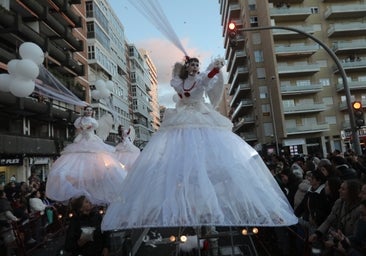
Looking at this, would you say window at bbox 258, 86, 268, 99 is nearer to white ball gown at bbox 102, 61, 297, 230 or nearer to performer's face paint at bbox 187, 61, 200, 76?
performer's face paint at bbox 187, 61, 200, 76

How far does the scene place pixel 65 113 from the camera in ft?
113

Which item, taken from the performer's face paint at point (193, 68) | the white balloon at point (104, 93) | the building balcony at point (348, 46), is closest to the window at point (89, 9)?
the building balcony at point (348, 46)

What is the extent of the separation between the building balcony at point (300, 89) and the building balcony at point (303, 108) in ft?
5.33

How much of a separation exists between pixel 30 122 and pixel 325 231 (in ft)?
99.6

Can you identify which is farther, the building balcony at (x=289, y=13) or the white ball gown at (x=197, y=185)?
→ the building balcony at (x=289, y=13)

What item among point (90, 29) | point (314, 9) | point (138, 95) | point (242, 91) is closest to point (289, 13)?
point (314, 9)

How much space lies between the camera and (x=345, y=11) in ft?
174

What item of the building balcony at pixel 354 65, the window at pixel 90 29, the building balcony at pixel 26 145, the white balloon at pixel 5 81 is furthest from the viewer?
the building balcony at pixel 354 65

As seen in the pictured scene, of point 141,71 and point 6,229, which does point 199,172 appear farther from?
point 141,71

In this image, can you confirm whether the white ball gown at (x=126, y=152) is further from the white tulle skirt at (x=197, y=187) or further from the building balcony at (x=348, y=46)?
the building balcony at (x=348, y=46)

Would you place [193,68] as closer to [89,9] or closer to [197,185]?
[197,185]

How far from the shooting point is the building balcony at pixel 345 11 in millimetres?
53125

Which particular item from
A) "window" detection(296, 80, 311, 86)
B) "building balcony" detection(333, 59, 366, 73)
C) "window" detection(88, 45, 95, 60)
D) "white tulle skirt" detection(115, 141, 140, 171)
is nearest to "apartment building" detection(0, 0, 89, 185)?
"window" detection(88, 45, 95, 60)

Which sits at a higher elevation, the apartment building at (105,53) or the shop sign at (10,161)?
the apartment building at (105,53)
